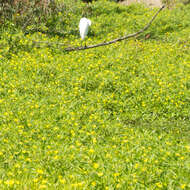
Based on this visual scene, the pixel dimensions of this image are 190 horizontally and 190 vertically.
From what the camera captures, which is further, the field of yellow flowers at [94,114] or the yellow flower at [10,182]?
the field of yellow flowers at [94,114]

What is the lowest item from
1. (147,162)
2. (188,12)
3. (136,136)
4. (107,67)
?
(188,12)

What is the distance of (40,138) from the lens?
4434 mm

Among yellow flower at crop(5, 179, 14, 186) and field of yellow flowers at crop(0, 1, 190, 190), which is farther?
field of yellow flowers at crop(0, 1, 190, 190)

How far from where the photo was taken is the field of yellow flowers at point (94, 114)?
143 inches

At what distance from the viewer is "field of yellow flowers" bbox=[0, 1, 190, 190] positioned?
3.63 meters

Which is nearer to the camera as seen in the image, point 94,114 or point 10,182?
point 10,182

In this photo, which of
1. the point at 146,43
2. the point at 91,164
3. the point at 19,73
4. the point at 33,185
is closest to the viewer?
the point at 33,185

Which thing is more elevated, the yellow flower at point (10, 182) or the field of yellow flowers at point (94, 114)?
the yellow flower at point (10, 182)

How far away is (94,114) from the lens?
5.34 m

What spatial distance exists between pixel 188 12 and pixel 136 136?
10417 millimetres

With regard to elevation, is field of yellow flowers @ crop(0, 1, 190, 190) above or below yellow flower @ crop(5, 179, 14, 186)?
below

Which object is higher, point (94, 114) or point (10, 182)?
point (10, 182)

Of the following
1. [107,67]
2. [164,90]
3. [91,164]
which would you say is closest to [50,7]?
[107,67]

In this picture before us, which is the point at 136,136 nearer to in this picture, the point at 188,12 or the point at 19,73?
the point at 19,73
